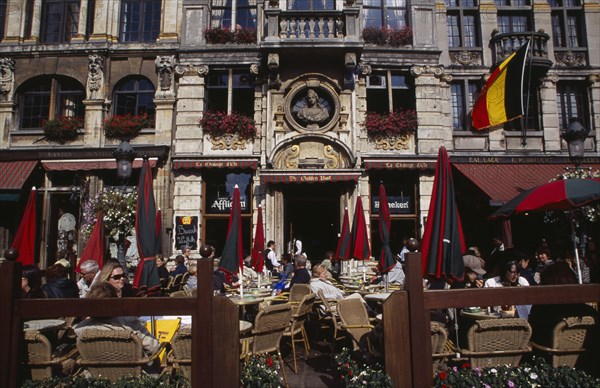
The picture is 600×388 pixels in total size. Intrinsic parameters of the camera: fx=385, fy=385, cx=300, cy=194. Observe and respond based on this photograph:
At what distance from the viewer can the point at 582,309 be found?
3816mm

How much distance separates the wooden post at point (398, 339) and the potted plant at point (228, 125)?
10.8 meters

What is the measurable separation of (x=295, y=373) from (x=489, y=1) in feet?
47.7

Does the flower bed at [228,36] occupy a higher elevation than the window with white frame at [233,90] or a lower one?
higher

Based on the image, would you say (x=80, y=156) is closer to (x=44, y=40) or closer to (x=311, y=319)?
(x=44, y=40)

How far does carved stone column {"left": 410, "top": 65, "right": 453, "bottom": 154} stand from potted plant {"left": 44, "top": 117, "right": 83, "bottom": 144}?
11902 millimetres


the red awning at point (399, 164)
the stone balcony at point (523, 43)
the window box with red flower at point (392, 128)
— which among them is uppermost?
the stone balcony at point (523, 43)

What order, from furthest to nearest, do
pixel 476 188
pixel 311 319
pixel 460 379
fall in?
pixel 476 188
pixel 311 319
pixel 460 379

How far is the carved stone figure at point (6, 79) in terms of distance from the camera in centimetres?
1384

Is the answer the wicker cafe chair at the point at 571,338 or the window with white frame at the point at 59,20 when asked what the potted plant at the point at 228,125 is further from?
the wicker cafe chair at the point at 571,338

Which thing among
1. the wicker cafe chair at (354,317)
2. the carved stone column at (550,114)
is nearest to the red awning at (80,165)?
the wicker cafe chair at (354,317)

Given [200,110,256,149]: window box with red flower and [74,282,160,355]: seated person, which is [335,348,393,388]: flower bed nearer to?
[74,282,160,355]: seated person

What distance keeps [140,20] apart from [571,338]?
15683 millimetres

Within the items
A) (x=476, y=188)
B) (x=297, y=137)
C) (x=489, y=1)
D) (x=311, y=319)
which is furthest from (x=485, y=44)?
(x=311, y=319)

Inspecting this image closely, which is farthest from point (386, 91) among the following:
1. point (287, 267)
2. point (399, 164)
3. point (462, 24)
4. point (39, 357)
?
point (39, 357)
